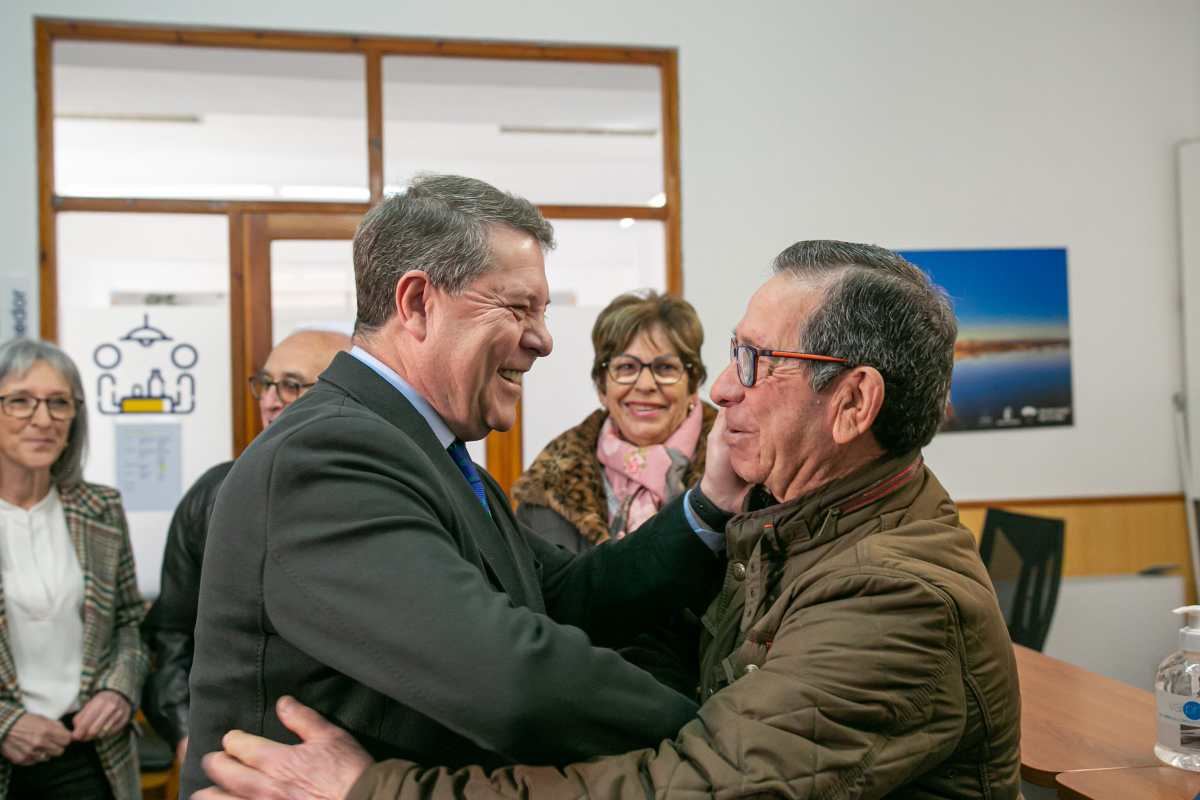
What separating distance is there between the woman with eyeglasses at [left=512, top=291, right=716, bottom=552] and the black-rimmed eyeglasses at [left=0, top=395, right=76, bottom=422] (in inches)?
51.4

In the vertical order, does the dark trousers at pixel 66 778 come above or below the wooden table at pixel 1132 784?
below

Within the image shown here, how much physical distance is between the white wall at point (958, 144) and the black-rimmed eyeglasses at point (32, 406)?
2093mm

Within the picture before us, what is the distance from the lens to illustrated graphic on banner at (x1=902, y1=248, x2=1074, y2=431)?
190 inches

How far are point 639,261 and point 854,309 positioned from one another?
3.33 metres

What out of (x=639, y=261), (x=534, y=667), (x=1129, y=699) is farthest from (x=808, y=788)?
(x=639, y=261)

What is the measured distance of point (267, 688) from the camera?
1.13m

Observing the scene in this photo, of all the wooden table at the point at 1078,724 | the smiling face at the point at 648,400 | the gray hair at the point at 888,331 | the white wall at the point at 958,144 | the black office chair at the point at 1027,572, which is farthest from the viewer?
the white wall at the point at 958,144

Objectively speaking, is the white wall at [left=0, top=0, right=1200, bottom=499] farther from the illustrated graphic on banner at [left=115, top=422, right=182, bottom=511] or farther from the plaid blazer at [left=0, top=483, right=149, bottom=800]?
the plaid blazer at [left=0, top=483, right=149, bottom=800]

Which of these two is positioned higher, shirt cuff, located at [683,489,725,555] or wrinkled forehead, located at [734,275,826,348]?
wrinkled forehead, located at [734,275,826,348]

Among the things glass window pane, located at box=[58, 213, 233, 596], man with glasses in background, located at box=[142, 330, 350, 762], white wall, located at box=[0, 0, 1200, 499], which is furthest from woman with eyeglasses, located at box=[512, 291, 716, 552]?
glass window pane, located at box=[58, 213, 233, 596]

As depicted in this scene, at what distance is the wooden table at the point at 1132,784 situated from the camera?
5.46 ft

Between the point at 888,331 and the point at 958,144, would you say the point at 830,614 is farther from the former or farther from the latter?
the point at 958,144

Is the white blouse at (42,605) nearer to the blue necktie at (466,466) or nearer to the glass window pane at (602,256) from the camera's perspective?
the blue necktie at (466,466)

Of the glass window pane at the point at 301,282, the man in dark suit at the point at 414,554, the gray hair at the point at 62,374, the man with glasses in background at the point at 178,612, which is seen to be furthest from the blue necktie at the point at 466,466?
the glass window pane at the point at 301,282
